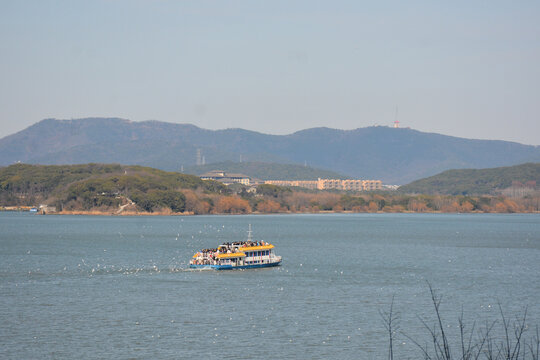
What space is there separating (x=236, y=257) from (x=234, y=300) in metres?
22.4

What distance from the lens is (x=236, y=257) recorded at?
81.9 meters

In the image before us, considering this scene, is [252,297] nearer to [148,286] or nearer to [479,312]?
[148,286]

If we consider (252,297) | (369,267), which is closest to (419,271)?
(369,267)

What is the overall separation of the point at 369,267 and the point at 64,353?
49418 mm

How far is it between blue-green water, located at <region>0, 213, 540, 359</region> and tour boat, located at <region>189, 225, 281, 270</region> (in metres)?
1.95

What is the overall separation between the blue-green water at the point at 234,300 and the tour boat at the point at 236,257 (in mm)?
1953

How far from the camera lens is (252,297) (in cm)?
6109

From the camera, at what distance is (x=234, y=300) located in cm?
5950

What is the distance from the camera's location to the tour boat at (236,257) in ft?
265

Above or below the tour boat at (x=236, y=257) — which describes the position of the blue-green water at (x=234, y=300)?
below

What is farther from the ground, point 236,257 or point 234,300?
point 236,257

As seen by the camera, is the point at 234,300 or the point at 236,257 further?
the point at 236,257

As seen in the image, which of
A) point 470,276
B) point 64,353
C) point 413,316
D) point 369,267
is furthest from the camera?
point 369,267

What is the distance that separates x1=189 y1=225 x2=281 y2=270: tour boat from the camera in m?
80.6
